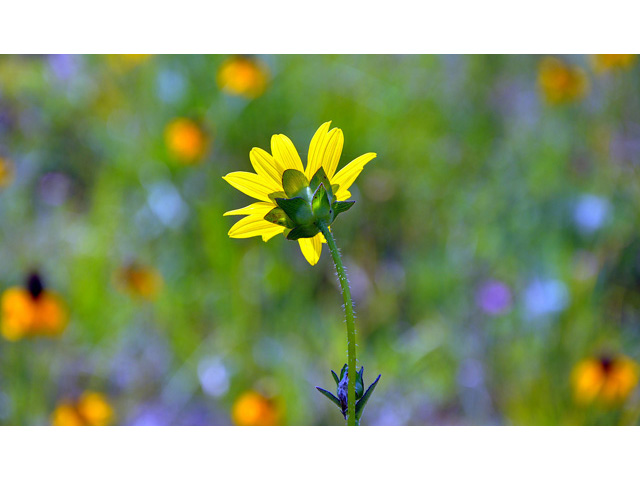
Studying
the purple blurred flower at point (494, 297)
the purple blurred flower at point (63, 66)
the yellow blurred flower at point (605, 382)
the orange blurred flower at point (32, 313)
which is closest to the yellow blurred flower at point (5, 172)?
the purple blurred flower at point (63, 66)

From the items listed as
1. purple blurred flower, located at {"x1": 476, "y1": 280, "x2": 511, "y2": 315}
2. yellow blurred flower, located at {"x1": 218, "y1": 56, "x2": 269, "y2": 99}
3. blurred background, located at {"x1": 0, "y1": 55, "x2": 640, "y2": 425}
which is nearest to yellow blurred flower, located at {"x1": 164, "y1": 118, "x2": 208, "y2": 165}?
blurred background, located at {"x1": 0, "y1": 55, "x2": 640, "y2": 425}

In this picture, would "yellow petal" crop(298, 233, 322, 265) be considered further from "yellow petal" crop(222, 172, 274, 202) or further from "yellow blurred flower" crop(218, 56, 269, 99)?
"yellow blurred flower" crop(218, 56, 269, 99)

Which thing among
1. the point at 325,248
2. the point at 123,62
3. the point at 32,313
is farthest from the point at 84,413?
the point at 123,62

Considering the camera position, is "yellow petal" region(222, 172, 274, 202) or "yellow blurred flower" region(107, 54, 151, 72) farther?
"yellow blurred flower" region(107, 54, 151, 72)

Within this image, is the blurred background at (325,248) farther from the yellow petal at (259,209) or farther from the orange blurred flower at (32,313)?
the yellow petal at (259,209)

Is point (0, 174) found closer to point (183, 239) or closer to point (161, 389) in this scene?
point (183, 239)
